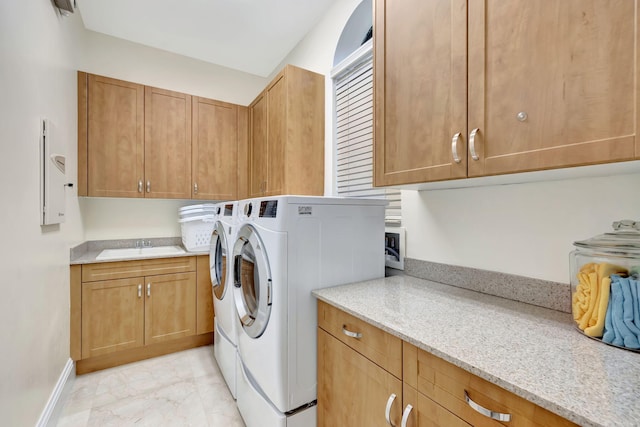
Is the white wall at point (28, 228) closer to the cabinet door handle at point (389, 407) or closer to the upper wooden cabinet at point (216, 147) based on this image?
the upper wooden cabinet at point (216, 147)

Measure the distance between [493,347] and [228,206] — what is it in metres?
1.69

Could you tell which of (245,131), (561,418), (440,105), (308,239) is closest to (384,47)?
(440,105)

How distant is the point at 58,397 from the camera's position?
67.4 inches

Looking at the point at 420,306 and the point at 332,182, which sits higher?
the point at 332,182

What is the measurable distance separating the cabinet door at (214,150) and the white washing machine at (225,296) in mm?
719

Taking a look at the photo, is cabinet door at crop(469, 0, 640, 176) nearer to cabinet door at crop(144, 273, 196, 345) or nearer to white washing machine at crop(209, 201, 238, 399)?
white washing machine at crop(209, 201, 238, 399)

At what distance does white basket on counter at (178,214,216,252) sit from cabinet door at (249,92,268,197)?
524mm

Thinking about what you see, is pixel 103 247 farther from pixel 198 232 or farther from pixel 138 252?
pixel 198 232

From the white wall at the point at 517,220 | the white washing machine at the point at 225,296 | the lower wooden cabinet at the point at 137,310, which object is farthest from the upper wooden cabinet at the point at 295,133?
the lower wooden cabinet at the point at 137,310

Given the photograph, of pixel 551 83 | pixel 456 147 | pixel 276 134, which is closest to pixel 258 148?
pixel 276 134

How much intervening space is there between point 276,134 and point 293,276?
1461 millimetres

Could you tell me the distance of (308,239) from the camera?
1307 mm

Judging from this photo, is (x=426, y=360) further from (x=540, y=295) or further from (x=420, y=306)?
(x=540, y=295)

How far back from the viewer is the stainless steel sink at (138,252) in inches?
91.6
